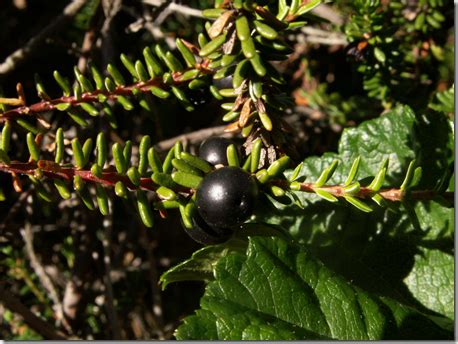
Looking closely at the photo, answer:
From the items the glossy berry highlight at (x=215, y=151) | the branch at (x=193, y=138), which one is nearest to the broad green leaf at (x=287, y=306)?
the glossy berry highlight at (x=215, y=151)

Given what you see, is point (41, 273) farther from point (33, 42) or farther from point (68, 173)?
point (68, 173)

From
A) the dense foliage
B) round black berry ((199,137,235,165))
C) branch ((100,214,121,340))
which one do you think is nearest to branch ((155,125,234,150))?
the dense foliage

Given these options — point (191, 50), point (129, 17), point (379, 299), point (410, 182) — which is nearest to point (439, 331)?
point (379, 299)

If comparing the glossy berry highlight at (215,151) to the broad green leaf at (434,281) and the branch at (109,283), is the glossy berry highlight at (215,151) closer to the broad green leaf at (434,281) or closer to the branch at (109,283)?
the branch at (109,283)

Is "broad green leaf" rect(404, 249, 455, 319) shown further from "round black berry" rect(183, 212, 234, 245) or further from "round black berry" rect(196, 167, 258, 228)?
"round black berry" rect(196, 167, 258, 228)

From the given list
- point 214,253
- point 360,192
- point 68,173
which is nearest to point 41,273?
point 214,253
